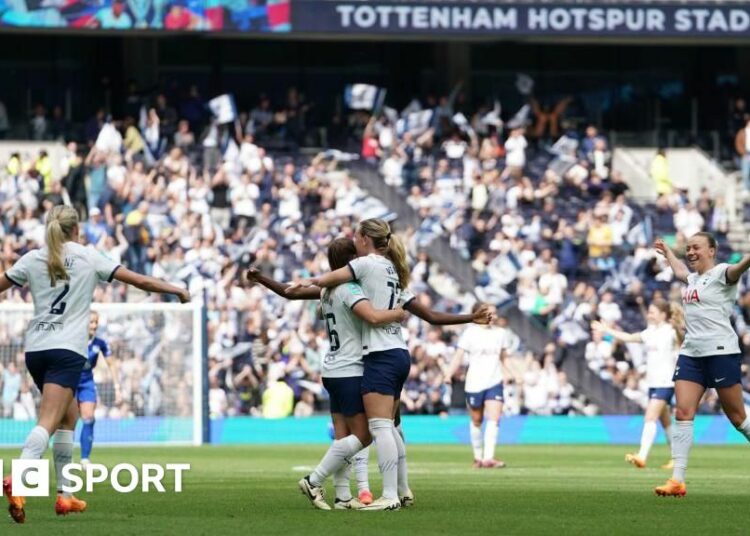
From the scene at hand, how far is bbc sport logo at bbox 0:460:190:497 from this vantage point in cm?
1195

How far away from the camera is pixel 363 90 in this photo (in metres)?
38.3

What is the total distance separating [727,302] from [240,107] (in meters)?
25.3

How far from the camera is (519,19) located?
38062 millimetres

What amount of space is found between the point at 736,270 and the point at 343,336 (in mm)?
3507

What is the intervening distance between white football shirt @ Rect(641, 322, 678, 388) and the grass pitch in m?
1.13

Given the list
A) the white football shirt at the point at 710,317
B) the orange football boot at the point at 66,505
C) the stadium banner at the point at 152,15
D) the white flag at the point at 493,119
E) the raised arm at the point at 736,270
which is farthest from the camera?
the white flag at the point at 493,119

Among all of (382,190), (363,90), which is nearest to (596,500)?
(382,190)

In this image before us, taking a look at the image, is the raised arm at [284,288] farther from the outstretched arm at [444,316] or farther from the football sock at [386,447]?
the football sock at [386,447]

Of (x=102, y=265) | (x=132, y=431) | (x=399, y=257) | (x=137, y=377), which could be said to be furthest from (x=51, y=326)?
(x=137, y=377)

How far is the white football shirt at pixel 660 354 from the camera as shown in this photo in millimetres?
21844

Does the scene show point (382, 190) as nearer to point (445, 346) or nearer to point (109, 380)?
point (445, 346)

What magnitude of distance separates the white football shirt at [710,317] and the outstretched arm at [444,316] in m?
2.56

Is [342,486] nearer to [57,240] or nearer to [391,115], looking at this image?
[57,240]

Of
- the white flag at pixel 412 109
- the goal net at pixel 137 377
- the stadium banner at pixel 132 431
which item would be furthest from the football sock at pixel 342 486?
the white flag at pixel 412 109
